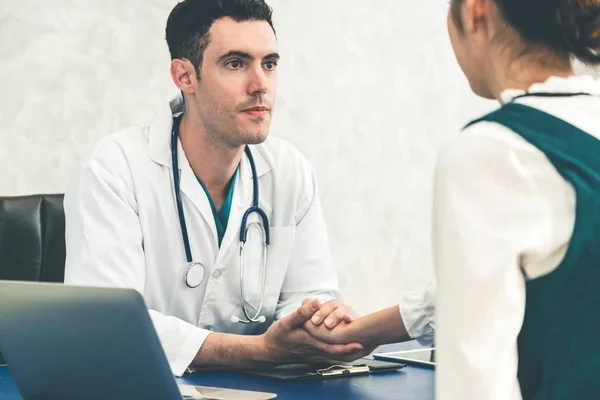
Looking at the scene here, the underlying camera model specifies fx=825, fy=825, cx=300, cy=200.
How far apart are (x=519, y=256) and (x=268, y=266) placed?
1.25 metres

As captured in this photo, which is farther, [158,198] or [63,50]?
[63,50]

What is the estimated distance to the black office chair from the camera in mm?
1918

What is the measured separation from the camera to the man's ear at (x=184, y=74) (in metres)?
2.16

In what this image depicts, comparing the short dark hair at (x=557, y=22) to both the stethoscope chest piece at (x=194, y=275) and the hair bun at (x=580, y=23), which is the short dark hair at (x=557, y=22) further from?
the stethoscope chest piece at (x=194, y=275)

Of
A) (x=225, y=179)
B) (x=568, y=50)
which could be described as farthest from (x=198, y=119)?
(x=568, y=50)

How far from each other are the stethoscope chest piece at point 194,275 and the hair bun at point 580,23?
3.80 ft

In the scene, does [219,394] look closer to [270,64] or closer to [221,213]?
[221,213]

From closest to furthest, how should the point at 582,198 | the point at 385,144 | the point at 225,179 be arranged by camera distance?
1. the point at 582,198
2. the point at 225,179
3. the point at 385,144

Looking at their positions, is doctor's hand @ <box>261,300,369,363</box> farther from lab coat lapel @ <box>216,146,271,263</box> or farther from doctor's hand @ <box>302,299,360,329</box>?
lab coat lapel @ <box>216,146,271,263</box>

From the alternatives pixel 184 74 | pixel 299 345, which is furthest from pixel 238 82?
pixel 299 345

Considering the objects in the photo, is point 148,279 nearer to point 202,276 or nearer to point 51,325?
point 202,276

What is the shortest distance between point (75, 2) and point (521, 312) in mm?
2177

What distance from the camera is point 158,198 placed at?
76.4 inches

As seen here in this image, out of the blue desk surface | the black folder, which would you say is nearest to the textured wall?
the blue desk surface
